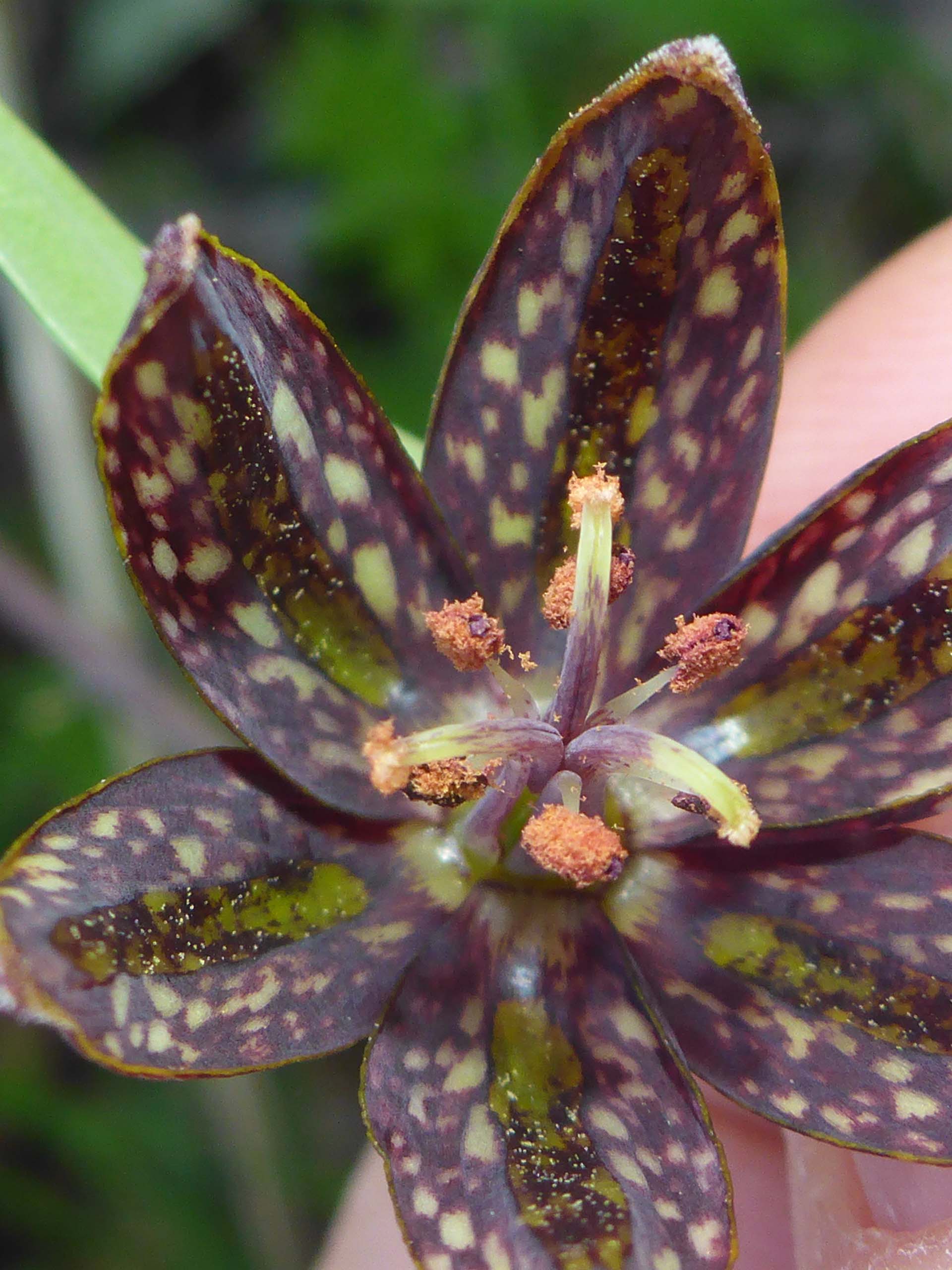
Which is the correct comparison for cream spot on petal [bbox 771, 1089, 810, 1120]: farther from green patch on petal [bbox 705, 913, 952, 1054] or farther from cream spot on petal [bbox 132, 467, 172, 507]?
cream spot on petal [bbox 132, 467, 172, 507]

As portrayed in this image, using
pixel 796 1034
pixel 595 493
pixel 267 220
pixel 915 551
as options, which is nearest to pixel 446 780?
pixel 595 493

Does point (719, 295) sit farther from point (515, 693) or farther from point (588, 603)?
point (515, 693)

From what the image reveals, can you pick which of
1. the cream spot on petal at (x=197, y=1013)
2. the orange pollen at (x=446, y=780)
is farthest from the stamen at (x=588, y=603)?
the cream spot on petal at (x=197, y=1013)

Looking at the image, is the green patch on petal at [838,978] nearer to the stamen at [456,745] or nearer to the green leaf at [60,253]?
the stamen at [456,745]

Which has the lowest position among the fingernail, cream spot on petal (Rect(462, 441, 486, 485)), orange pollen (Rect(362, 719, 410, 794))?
the fingernail

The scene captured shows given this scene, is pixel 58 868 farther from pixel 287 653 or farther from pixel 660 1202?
pixel 660 1202

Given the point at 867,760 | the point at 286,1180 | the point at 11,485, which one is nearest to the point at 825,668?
the point at 867,760

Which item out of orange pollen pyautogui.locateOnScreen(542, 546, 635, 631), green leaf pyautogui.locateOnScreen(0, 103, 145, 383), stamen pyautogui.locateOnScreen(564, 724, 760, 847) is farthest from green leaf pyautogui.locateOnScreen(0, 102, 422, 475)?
stamen pyautogui.locateOnScreen(564, 724, 760, 847)
